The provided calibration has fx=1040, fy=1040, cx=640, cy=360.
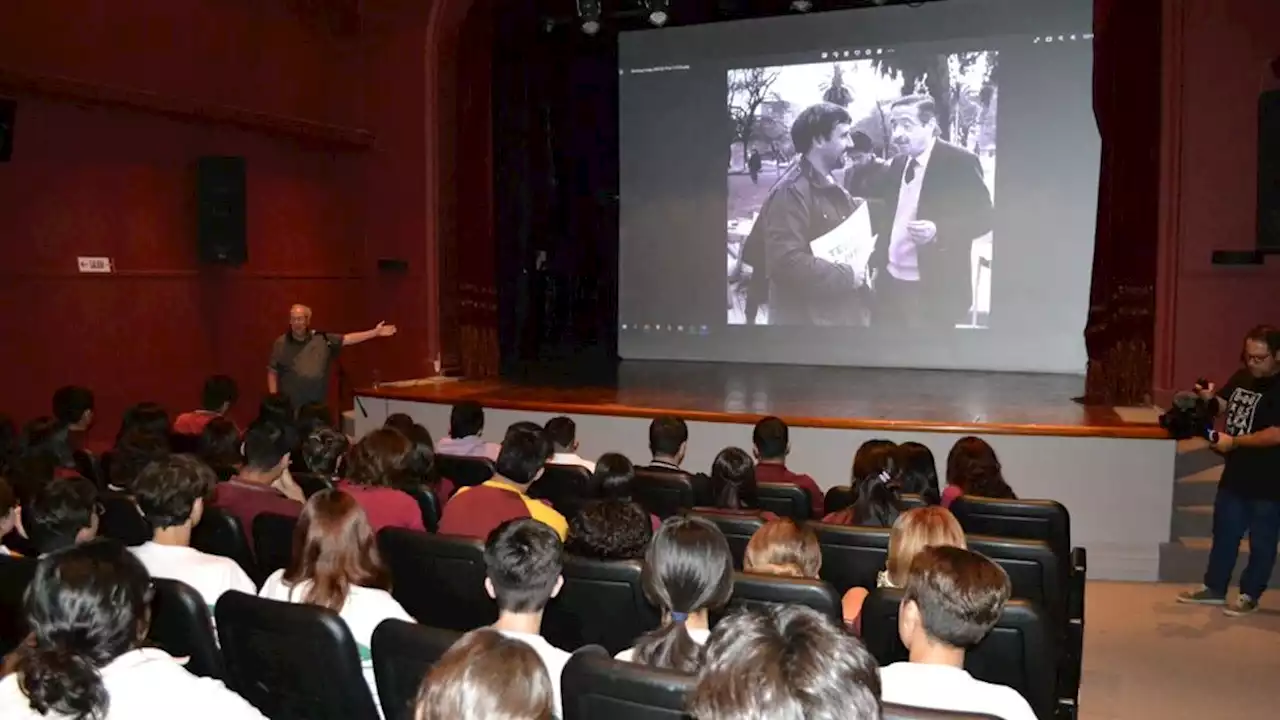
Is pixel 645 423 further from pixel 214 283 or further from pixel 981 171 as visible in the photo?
pixel 981 171

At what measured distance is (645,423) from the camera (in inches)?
265

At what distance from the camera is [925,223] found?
9.63m

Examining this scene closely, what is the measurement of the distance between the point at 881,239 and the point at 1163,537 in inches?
191

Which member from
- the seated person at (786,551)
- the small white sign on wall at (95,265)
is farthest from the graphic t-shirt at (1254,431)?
the small white sign on wall at (95,265)

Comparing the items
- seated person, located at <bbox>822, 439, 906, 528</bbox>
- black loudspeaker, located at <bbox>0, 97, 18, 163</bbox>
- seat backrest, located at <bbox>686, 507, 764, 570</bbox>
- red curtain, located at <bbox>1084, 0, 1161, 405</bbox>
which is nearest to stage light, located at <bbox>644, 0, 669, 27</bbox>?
red curtain, located at <bbox>1084, 0, 1161, 405</bbox>

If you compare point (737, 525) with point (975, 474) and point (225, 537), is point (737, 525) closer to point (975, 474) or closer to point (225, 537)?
point (975, 474)

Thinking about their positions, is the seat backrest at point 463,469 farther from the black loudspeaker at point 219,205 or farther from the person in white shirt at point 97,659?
the black loudspeaker at point 219,205

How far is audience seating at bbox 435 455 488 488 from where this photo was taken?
177 inches

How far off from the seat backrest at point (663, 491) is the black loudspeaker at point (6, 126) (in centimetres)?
431

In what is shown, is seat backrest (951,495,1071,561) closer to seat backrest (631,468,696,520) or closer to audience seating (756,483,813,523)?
audience seating (756,483,813,523)

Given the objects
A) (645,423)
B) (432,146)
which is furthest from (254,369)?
(645,423)

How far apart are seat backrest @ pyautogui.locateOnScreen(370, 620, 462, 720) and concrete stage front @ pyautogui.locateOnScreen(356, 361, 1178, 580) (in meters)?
4.32

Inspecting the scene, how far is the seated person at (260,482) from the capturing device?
3520mm

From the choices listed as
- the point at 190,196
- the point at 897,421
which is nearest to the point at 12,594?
the point at 897,421
